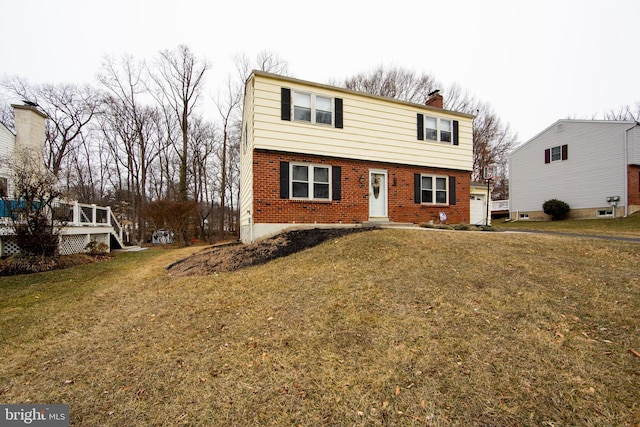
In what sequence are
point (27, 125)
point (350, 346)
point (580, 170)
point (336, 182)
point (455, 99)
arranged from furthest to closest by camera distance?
point (455, 99) → point (580, 170) → point (27, 125) → point (336, 182) → point (350, 346)

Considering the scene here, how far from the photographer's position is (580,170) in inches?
703

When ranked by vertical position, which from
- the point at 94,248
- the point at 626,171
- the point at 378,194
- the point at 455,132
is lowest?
the point at 94,248

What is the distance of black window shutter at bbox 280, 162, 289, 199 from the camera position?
30.2ft

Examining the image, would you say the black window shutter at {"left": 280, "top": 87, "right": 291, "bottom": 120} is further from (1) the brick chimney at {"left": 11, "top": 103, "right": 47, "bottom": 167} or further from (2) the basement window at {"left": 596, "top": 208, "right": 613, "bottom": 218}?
(2) the basement window at {"left": 596, "top": 208, "right": 613, "bottom": 218}

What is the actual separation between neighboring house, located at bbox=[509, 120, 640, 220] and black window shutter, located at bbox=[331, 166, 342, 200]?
17.1 metres

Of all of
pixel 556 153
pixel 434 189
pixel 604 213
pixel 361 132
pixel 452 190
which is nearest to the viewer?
pixel 361 132

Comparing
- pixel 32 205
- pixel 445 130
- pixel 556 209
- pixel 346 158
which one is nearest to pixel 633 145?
pixel 556 209

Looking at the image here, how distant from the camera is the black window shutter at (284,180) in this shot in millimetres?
9203

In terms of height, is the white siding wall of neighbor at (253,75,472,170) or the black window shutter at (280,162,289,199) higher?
the white siding wall of neighbor at (253,75,472,170)

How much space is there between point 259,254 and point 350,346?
437 cm

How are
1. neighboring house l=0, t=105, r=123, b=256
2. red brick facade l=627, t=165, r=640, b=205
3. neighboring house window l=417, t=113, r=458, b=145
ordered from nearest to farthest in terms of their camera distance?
1. neighboring house l=0, t=105, r=123, b=256
2. neighboring house window l=417, t=113, r=458, b=145
3. red brick facade l=627, t=165, r=640, b=205

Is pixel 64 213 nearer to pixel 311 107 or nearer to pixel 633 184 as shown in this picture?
pixel 311 107

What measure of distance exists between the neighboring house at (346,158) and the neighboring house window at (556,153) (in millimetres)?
11190

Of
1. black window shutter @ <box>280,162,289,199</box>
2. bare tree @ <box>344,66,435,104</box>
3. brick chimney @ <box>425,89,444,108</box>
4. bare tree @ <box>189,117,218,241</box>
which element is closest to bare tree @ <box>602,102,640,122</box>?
bare tree @ <box>344,66,435,104</box>
